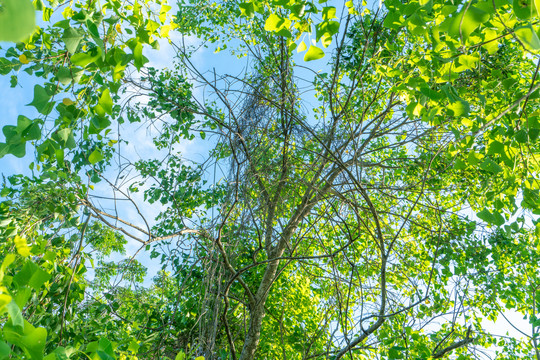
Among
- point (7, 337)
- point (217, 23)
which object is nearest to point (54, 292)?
point (7, 337)

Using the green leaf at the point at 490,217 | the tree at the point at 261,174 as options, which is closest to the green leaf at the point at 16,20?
the tree at the point at 261,174

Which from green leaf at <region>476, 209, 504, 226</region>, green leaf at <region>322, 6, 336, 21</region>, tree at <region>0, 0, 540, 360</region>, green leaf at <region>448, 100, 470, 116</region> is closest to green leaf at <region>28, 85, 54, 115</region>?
tree at <region>0, 0, 540, 360</region>

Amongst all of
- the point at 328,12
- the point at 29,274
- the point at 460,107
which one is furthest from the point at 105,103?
the point at 460,107

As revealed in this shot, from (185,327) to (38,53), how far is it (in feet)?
9.27

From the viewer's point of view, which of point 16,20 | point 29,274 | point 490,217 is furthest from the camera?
point 490,217

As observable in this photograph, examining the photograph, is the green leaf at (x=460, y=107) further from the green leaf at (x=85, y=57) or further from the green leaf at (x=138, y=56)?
the green leaf at (x=85, y=57)

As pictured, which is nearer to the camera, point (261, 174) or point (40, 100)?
point (40, 100)

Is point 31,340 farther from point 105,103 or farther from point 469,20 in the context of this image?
point 469,20

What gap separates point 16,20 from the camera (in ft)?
1.12

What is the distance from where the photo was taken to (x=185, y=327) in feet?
12.6

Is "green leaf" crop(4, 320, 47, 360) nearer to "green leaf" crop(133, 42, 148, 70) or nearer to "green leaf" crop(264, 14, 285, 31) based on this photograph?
"green leaf" crop(133, 42, 148, 70)

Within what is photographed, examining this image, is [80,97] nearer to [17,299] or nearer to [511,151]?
[17,299]

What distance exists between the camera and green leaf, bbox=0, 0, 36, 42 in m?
0.33

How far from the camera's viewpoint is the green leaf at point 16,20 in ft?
1.09
